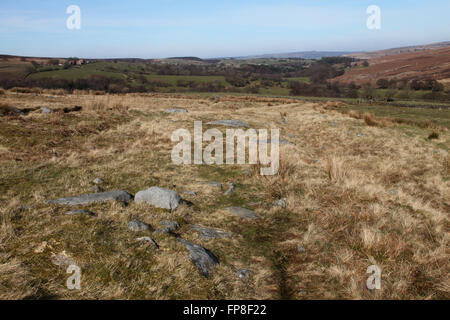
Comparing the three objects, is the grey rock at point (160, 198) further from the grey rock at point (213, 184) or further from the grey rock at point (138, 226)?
the grey rock at point (213, 184)

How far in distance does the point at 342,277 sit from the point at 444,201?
24.6ft

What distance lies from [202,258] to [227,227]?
1676 millimetres

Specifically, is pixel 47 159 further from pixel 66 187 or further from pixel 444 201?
pixel 444 201

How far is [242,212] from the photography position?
723cm

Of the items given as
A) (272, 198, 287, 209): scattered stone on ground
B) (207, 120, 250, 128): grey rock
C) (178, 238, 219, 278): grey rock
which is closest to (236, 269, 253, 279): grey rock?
(178, 238, 219, 278): grey rock

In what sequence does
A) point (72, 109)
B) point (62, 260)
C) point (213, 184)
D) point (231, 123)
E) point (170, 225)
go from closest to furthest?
1. point (62, 260)
2. point (170, 225)
3. point (213, 184)
4. point (231, 123)
5. point (72, 109)

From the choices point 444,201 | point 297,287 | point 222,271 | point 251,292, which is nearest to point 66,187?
point 222,271

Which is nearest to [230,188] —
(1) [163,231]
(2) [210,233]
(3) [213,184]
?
(3) [213,184]

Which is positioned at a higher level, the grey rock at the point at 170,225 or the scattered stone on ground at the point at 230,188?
the scattered stone on ground at the point at 230,188

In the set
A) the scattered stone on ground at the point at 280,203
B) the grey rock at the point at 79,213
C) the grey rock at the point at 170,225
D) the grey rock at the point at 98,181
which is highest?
the grey rock at the point at 98,181

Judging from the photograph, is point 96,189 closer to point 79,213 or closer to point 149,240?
point 79,213

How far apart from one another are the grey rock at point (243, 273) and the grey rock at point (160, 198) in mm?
2722

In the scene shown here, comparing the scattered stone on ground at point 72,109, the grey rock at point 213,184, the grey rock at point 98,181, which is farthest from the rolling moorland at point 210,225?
the scattered stone on ground at point 72,109

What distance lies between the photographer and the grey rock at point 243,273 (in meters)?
4.66
